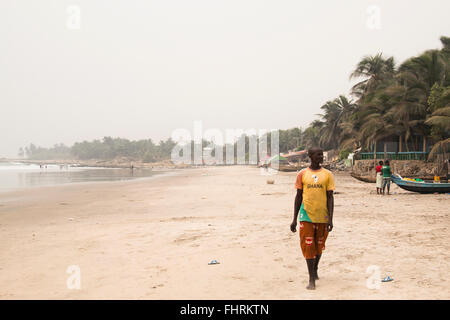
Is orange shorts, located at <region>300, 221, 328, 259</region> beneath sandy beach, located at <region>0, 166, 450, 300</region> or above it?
above

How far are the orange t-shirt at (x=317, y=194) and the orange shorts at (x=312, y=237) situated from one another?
10 cm

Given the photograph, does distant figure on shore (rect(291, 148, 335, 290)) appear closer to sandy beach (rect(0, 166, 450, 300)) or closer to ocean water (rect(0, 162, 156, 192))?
sandy beach (rect(0, 166, 450, 300))

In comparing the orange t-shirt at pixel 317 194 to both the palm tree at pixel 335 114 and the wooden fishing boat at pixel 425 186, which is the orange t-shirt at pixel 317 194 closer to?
the wooden fishing boat at pixel 425 186

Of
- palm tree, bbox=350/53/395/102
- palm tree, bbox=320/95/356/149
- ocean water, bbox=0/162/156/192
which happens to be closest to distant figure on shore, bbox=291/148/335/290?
ocean water, bbox=0/162/156/192

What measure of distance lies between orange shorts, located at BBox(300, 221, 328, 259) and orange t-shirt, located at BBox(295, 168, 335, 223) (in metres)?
0.10

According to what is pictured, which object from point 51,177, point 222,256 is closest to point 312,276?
point 222,256

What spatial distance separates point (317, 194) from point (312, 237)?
0.58m

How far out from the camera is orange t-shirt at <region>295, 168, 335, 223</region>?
14.9 feet

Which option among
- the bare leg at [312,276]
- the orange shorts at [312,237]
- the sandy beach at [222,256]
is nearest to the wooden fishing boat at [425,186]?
the sandy beach at [222,256]

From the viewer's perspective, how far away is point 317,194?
4.57 meters

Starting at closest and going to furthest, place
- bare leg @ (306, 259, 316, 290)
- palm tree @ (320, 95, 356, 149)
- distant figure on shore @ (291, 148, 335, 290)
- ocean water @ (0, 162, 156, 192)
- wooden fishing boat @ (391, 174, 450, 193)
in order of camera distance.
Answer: bare leg @ (306, 259, 316, 290) → distant figure on shore @ (291, 148, 335, 290) → wooden fishing boat @ (391, 174, 450, 193) → ocean water @ (0, 162, 156, 192) → palm tree @ (320, 95, 356, 149)

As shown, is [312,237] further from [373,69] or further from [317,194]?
[373,69]

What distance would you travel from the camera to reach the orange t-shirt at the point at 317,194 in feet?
14.9
